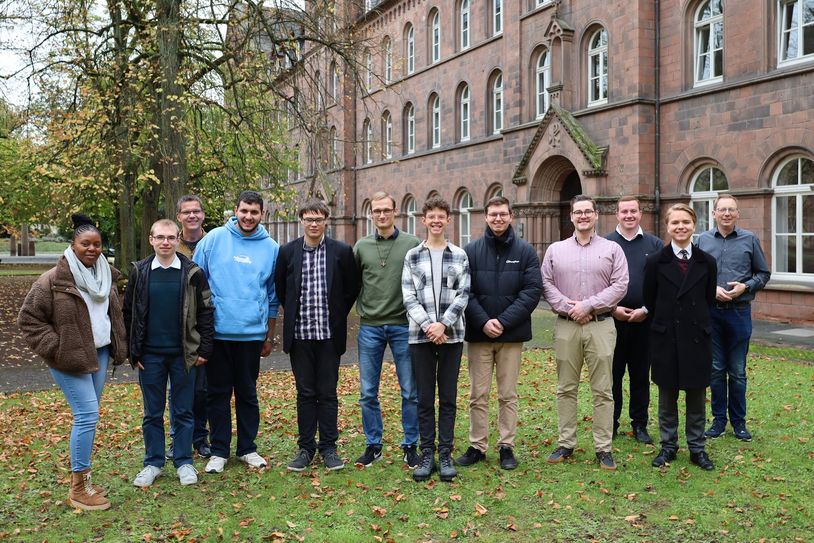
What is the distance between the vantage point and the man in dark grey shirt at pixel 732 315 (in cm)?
666

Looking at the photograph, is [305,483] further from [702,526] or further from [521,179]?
[521,179]

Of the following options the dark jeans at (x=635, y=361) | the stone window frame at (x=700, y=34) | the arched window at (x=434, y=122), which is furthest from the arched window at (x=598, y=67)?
the dark jeans at (x=635, y=361)

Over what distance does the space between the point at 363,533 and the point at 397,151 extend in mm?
28300

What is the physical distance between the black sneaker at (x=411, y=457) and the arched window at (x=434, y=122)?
24.0 meters

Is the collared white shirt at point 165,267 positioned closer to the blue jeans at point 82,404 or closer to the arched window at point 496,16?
the blue jeans at point 82,404

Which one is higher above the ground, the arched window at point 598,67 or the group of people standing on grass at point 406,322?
the arched window at point 598,67

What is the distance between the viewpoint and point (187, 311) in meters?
5.58

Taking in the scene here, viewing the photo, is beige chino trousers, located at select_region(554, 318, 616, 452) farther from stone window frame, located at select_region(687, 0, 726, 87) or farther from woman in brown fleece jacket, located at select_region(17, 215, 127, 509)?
stone window frame, located at select_region(687, 0, 726, 87)

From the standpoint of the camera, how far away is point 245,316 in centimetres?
588

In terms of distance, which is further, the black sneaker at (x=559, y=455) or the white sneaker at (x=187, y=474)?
the black sneaker at (x=559, y=455)

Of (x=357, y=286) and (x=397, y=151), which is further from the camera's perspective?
(x=397, y=151)

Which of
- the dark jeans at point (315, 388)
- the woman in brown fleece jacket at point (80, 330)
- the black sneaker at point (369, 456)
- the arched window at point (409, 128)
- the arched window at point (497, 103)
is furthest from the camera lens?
the arched window at point (409, 128)

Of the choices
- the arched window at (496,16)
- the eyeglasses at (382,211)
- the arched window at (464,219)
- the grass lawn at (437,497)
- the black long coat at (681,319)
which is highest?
the arched window at (496,16)

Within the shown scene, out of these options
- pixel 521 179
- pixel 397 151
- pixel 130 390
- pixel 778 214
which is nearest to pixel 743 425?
pixel 130 390
